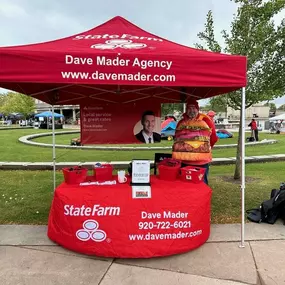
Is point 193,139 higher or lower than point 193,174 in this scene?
higher

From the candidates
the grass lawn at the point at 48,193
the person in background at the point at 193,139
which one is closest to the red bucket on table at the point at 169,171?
the person in background at the point at 193,139

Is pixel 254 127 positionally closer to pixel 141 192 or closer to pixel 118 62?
pixel 141 192

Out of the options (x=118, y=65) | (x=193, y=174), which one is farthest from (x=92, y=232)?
(x=118, y=65)

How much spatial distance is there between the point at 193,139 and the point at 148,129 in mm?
1574

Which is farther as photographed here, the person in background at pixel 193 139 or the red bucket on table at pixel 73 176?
the person in background at pixel 193 139

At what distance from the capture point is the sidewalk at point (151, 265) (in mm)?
3168

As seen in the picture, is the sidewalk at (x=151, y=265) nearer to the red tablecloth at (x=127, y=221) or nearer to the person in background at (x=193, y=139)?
the red tablecloth at (x=127, y=221)

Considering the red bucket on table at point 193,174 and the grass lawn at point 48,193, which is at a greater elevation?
the red bucket on table at point 193,174

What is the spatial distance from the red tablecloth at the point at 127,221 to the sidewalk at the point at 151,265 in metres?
0.14

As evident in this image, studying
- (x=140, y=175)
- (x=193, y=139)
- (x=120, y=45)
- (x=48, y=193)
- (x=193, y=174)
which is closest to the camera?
(x=120, y=45)

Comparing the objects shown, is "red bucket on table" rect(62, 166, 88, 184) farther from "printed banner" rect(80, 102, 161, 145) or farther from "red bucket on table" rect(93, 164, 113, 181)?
"printed banner" rect(80, 102, 161, 145)

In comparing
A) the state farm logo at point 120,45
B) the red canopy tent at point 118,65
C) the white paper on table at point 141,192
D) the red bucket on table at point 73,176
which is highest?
the state farm logo at point 120,45

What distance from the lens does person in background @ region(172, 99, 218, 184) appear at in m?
4.55

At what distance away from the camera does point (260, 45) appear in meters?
7.33
